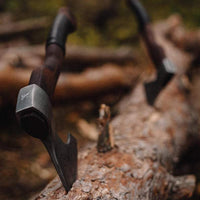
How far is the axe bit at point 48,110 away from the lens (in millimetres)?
902

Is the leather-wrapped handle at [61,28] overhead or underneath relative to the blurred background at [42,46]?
overhead

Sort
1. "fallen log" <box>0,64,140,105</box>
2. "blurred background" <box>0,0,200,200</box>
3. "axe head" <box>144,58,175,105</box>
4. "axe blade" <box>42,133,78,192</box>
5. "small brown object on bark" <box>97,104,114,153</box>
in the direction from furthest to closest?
"fallen log" <box>0,64,140,105</box> → "blurred background" <box>0,0,200,200</box> → "axe head" <box>144,58,175,105</box> → "small brown object on bark" <box>97,104,114,153</box> → "axe blade" <box>42,133,78,192</box>

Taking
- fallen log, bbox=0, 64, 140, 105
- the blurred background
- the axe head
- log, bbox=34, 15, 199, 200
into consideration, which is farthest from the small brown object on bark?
fallen log, bbox=0, 64, 140, 105

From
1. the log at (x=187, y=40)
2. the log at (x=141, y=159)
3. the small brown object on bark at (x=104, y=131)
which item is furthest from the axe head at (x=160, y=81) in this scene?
the log at (x=187, y=40)

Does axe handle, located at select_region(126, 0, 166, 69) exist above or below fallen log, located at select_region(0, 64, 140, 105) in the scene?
above

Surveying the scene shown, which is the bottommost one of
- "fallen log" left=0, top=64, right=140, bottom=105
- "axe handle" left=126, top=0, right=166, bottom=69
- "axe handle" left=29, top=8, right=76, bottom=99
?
"fallen log" left=0, top=64, right=140, bottom=105

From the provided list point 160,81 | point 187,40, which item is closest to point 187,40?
point 187,40

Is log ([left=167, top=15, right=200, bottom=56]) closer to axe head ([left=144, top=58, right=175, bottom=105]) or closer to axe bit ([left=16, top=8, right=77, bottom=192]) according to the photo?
axe head ([left=144, top=58, right=175, bottom=105])

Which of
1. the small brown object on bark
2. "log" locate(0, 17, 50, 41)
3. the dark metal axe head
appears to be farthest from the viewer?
"log" locate(0, 17, 50, 41)

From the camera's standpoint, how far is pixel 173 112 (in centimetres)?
205

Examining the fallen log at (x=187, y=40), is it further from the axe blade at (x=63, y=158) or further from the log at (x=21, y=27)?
the log at (x=21, y=27)

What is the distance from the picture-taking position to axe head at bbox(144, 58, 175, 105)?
5.82 ft

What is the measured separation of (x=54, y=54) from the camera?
4.28 feet

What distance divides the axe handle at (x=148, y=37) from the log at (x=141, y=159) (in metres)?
0.47
